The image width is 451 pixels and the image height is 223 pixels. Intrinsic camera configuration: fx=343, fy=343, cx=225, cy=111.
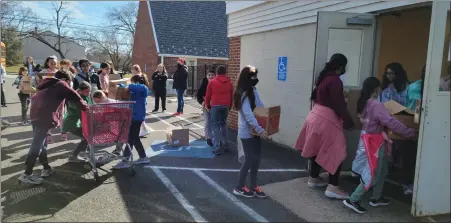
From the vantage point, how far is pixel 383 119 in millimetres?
4188

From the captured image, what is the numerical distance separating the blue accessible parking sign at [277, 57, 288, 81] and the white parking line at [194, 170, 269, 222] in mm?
3104

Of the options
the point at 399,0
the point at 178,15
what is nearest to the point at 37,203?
the point at 399,0

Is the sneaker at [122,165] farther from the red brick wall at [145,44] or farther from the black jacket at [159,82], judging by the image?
the red brick wall at [145,44]

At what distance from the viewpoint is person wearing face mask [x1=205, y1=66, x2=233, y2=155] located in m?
6.84

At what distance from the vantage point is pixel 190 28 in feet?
83.6

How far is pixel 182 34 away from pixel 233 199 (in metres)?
21.8

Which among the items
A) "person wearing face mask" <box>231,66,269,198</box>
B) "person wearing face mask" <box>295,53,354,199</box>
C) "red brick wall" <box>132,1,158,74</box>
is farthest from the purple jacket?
"red brick wall" <box>132,1,158,74</box>

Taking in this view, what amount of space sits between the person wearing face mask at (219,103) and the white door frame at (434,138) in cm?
365

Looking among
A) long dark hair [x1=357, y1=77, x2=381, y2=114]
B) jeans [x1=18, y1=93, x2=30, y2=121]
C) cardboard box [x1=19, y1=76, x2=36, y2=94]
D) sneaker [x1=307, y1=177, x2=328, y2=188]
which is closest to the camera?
long dark hair [x1=357, y1=77, x2=381, y2=114]

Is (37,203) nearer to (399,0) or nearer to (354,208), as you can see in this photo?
(354,208)

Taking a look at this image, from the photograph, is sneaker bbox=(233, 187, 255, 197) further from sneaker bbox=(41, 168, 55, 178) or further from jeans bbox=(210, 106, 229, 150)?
sneaker bbox=(41, 168, 55, 178)

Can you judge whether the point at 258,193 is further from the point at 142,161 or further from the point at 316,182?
the point at 142,161

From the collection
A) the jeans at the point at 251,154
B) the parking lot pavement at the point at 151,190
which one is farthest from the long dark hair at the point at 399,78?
the jeans at the point at 251,154

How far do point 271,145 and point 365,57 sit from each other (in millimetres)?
3119
